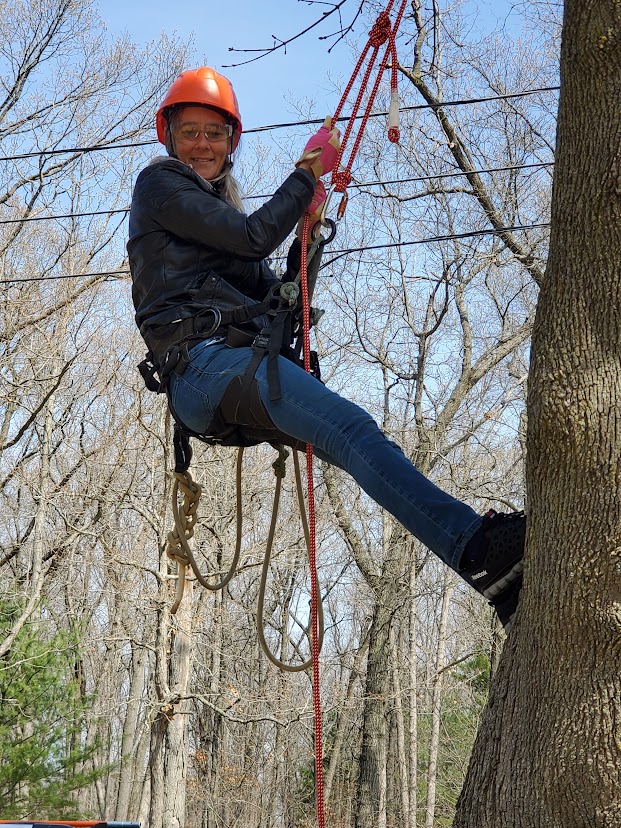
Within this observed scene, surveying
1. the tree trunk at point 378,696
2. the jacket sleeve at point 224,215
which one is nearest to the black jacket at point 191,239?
the jacket sleeve at point 224,215

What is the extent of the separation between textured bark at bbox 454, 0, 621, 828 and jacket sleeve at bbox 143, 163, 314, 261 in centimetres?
104

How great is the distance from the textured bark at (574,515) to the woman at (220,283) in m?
0.43

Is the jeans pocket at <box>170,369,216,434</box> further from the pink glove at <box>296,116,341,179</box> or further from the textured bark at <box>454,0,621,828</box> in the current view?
the textured bark at <box>454,0,621,828</box>

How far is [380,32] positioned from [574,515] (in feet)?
6.75

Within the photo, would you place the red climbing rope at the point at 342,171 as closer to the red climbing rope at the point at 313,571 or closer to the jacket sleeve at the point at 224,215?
the red climbing rope at the point at 313,571

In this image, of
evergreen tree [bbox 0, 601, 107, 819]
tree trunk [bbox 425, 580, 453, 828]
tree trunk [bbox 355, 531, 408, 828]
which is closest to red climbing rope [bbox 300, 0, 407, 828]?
evergreen tree [bbox 0, 601, 107, 819]

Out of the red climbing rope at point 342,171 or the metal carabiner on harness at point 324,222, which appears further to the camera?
the metal carabiner on harness at point 324,222

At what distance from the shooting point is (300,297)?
2875mm

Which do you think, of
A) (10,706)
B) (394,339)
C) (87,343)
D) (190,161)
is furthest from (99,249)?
(190,161)

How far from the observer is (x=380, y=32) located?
315 centimetres

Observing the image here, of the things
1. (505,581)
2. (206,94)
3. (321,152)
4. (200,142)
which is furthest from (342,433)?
(206,94)

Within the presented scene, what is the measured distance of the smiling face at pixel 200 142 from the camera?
3.22 m

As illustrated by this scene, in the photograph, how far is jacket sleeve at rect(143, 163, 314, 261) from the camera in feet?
8.97

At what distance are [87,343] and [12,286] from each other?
1.63 meters
